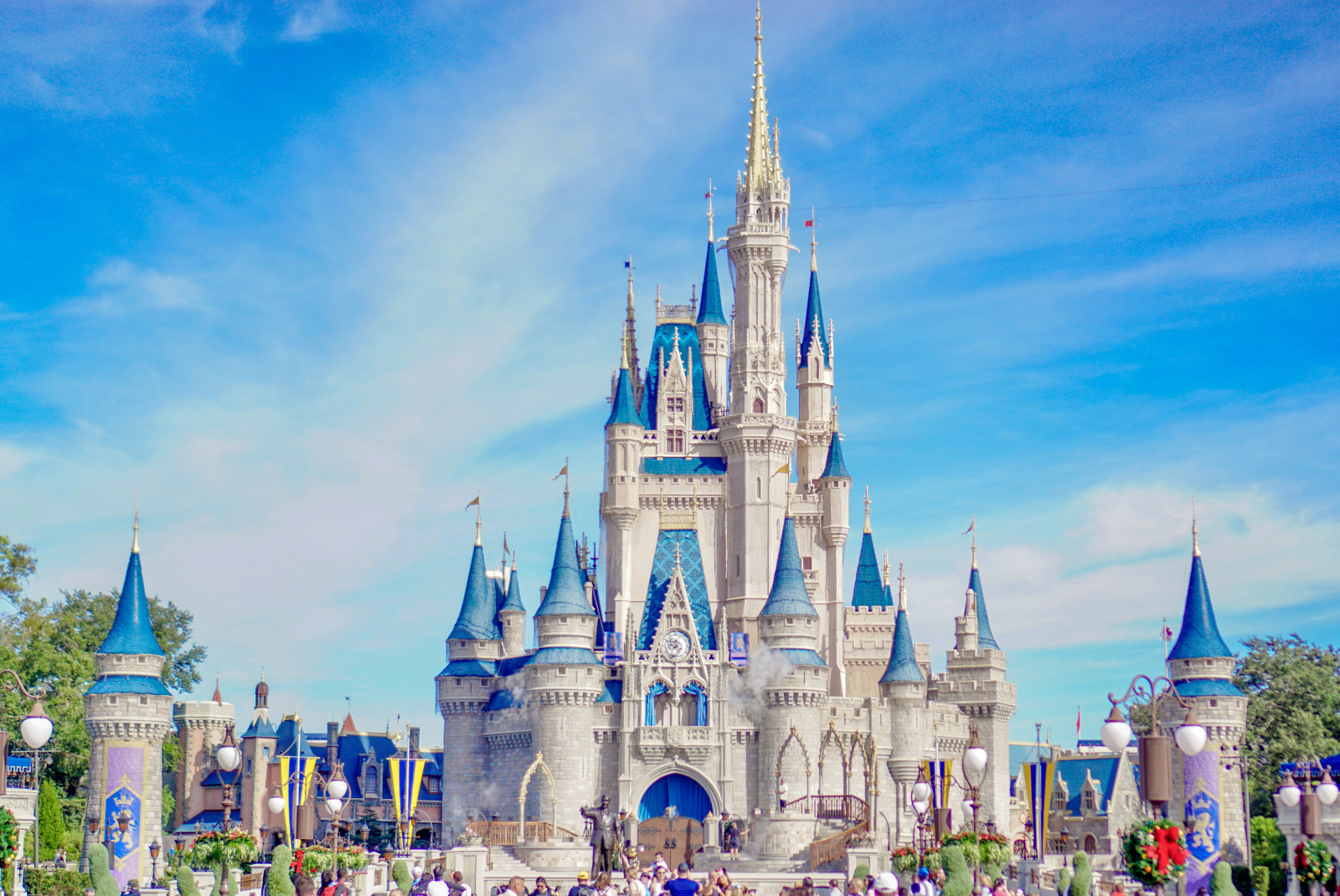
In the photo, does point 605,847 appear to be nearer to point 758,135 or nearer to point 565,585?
point 565,585

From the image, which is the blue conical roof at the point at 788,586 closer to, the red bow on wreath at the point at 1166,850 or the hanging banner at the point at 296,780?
the hanging banner at the point at 296,780

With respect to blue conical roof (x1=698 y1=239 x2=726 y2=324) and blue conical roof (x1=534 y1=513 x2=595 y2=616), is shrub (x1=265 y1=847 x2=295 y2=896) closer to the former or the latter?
blue conical roof (x1=534 y1=513 x2=595 y2=616)

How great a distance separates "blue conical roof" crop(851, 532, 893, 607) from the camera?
251 ft

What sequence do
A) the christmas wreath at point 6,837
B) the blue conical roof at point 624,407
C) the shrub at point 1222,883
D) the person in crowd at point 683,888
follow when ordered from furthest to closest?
1. the blue conical roof at point 624,407
2. the shrub at point 1222,883
3. the christmas wreath at point 6,837
4. the person in crowd at point 683,888

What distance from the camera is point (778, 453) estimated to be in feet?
241

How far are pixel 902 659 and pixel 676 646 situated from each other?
904cm

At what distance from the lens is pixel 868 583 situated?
76.9m

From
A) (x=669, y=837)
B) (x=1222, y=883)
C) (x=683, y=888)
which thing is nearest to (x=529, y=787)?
(x=669, y=837)

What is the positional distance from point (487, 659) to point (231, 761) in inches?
1579

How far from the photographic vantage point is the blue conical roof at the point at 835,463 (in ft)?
244

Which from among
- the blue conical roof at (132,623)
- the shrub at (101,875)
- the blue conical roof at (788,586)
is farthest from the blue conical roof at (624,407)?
the shrub at (101,875)

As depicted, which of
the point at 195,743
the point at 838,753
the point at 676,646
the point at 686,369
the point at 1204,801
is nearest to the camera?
the point at 1204,801

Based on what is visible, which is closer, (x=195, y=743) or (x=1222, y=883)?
(x=1222, y=883)

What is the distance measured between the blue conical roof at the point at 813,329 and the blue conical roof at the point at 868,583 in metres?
8.47
